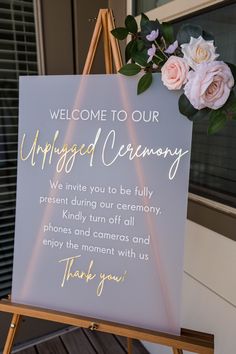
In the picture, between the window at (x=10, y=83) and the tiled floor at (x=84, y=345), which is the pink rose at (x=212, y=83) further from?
the tiled floor at (x=84, y=345)

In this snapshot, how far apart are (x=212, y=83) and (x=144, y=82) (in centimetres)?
20

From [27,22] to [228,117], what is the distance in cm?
112

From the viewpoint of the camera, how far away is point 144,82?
2.64ft

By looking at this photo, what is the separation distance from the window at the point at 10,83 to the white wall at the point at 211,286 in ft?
3.05

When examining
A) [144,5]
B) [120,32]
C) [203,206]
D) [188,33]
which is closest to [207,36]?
[188,33]

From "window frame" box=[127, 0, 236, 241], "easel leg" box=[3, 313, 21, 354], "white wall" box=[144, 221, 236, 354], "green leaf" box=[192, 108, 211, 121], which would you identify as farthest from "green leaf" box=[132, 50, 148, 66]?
"easel leg" box=[3, 313, 21, 354]

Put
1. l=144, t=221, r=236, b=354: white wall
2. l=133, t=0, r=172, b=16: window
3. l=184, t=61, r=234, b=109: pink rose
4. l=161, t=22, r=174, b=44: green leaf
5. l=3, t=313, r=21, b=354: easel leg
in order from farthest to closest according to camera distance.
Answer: l=133, t=0, r=172, b=16: window
l=144, t=221, r=236, b=354: white wall
l=3, t=313, r=21, b=354: easel leg
l=161, t=22, r=174, b=44: green leaf
l=184, t=61, r=234, b=109: pink rose

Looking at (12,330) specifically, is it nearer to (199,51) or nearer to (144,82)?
(144,82)

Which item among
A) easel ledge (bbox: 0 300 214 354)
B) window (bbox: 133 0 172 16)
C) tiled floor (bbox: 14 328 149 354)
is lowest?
tiled floor (bbox: 14 328 149 354)

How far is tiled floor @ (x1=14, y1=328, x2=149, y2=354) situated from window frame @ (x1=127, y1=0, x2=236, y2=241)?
3.11ft

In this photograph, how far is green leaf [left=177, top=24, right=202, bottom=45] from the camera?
71cm

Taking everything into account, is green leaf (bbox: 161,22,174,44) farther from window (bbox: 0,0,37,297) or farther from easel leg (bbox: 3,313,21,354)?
easel leg (bbox: 3,313,21,354)

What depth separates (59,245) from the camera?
92cm

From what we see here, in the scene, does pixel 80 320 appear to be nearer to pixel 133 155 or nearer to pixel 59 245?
pixel 59 245
